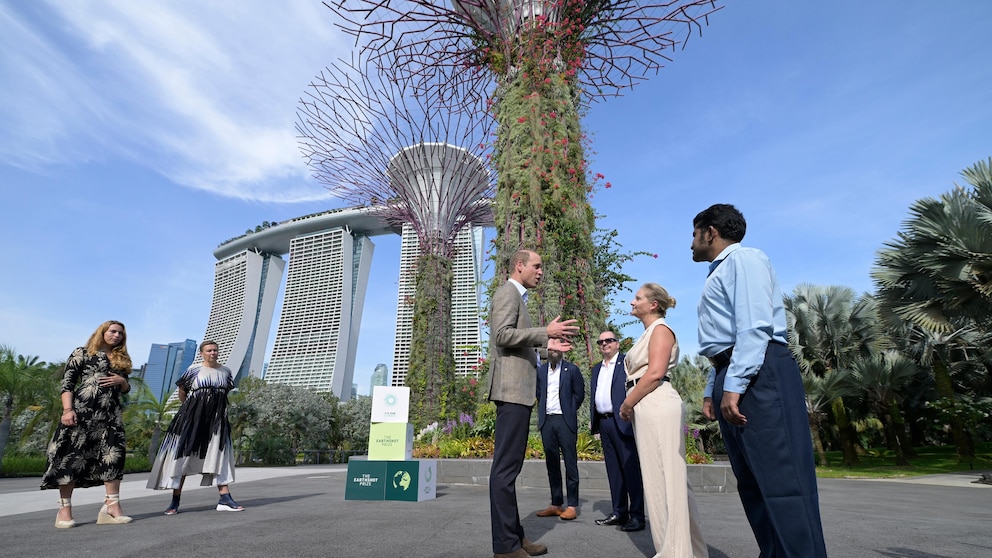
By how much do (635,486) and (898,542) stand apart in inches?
73.4

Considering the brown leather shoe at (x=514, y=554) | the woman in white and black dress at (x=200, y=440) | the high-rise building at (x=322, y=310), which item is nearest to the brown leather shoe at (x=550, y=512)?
the brown leather shoe at (x=514, y=554)

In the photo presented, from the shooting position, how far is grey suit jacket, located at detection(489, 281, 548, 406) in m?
3.04

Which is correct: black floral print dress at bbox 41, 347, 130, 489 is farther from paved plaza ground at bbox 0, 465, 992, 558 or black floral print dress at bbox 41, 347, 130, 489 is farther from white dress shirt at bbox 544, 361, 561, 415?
white dress shirt at bbox 544, 361, 561, 415

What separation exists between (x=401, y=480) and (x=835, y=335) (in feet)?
71.7

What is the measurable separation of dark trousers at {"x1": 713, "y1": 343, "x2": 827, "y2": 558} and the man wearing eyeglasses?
2074mm

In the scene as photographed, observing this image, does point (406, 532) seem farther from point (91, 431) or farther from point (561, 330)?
point (91, 431)

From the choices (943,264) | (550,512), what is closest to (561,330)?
(550,512)

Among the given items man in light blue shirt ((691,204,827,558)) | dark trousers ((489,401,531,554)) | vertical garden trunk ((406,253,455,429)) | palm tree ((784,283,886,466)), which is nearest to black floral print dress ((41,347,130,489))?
dark trousers ((489,401,531,554))

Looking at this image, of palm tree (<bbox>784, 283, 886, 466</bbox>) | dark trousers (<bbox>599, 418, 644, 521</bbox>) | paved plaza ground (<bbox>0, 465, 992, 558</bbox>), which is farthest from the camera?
palm tree (<bbox>784, 283, 886, 466</bbox>)

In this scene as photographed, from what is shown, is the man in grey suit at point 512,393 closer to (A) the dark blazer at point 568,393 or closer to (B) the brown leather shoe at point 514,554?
(B) the brown leather shoe at point 514,554

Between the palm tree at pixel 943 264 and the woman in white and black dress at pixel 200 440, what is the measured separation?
1428cm

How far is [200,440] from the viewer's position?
562cm

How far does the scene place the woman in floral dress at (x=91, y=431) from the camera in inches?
175

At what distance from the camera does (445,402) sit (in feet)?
55.3
